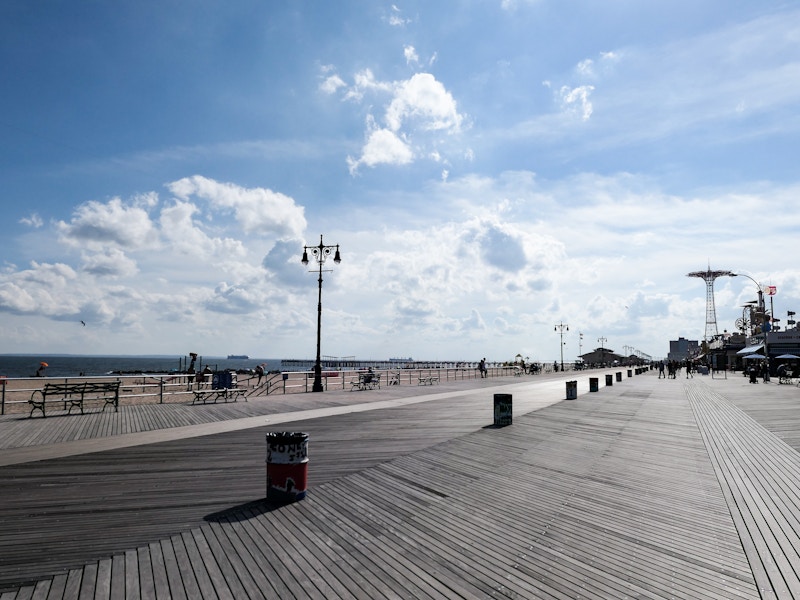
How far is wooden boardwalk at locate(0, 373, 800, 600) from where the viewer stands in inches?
167

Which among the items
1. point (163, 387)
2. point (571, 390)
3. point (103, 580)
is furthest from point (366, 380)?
point (103, 580)

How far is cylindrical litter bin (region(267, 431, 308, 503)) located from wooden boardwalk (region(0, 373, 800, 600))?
0.72ft

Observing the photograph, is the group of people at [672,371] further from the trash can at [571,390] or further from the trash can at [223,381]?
the trash can at [223,381]

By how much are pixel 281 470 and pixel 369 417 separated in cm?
864

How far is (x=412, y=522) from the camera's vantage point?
575 centimetres

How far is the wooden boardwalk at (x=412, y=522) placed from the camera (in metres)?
4.23

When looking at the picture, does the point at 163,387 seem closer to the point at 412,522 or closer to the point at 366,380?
the point at 366,380

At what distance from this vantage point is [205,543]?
197 inches

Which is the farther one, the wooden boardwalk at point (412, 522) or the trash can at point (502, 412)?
the trash can at point (502, 412)

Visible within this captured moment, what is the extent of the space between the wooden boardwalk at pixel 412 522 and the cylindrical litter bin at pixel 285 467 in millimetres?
219

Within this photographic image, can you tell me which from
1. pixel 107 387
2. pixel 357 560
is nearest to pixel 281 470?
pixel 357 560

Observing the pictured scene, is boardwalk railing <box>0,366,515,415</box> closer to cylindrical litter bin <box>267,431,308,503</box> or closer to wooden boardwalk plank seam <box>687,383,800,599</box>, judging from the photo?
cylindrical litter bin <box>267,431,308,503</box>

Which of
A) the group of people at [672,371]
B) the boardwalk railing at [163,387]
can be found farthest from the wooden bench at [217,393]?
the group of people at [672,371]

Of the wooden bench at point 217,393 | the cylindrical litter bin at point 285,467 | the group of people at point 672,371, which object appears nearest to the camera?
the cylindrical litter bin at point 285,467
